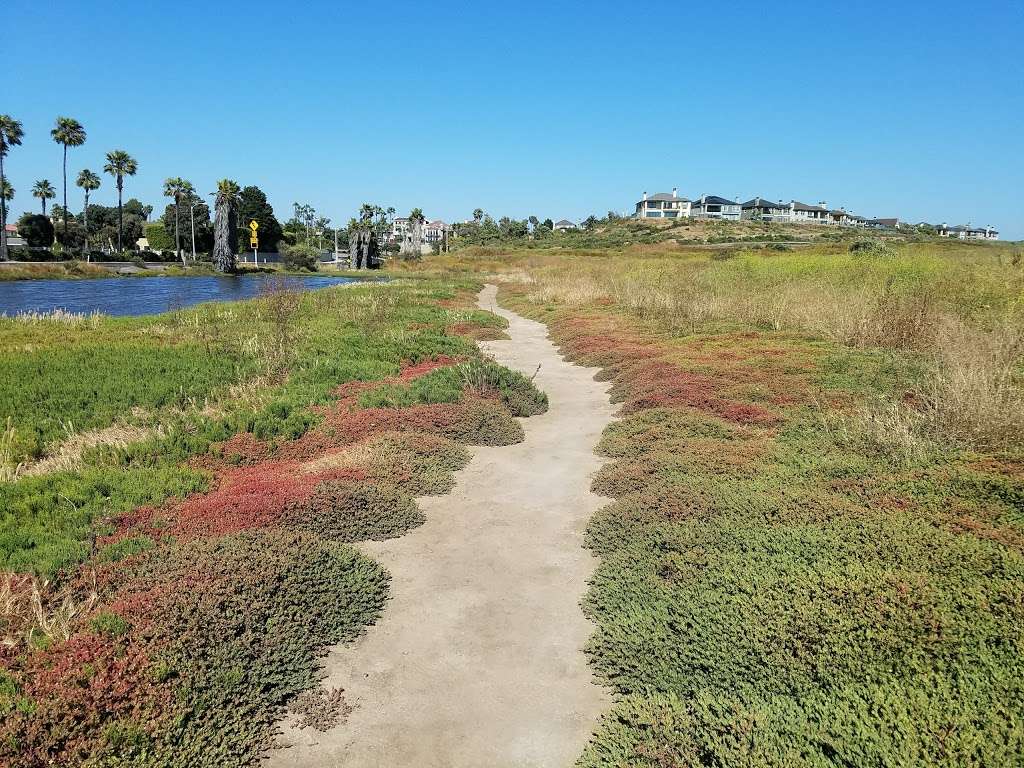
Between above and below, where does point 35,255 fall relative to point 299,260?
below

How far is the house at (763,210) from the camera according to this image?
14818 cm

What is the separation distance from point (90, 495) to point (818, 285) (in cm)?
2079

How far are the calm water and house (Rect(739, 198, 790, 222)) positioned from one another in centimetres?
12563

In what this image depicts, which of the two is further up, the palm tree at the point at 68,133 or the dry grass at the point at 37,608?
the palm tree at the point at 68,133

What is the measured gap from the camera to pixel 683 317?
72.1 feet

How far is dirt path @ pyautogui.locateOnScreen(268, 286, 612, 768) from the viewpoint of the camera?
12.3 feet

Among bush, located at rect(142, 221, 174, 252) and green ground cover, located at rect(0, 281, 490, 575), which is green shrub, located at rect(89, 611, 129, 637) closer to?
green ground cover, located at rect(0, 281, 490, 575)

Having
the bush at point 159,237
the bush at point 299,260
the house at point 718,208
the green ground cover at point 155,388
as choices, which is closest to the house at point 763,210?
the house at point 718,208

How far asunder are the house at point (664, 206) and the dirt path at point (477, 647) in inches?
6460

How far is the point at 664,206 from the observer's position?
165250mm

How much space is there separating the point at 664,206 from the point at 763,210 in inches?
990

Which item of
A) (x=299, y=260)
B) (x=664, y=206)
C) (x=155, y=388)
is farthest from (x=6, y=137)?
(x=664, y=206)

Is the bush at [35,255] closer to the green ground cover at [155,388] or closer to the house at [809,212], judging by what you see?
the green ground cover at [155,388]

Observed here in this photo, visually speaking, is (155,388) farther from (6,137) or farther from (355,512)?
(6,137)
